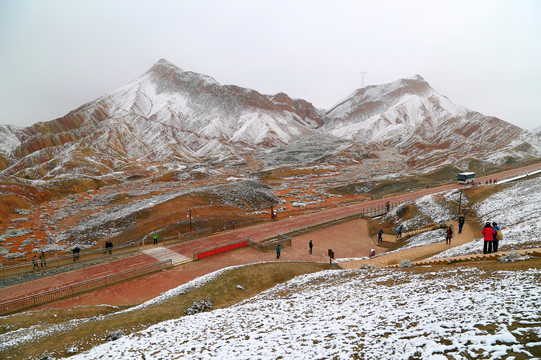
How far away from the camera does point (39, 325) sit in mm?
15484

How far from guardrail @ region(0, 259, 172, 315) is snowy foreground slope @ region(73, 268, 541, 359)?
461 inches

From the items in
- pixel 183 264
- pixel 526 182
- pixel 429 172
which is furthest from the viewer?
pixel 429 172

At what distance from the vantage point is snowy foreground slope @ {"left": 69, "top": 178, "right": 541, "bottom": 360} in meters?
7.32

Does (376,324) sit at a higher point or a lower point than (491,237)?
lower

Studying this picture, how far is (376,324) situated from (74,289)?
71.6 feet

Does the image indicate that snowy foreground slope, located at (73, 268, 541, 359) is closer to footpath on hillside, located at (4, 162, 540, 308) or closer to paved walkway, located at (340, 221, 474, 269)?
paved walkway, located at (340, 221, 474, 269)

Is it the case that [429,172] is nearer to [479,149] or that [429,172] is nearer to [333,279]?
[479,149]

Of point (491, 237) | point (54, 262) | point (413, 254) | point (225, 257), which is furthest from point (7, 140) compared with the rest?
point (491, 237)

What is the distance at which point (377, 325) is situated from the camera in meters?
9.55

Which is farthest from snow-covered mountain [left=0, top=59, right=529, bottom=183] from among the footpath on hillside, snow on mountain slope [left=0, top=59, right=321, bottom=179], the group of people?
the group of people

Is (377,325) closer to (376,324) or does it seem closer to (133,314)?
(376,324)

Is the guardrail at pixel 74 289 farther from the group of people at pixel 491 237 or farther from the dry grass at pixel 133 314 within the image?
the group of people at pixel 491 237

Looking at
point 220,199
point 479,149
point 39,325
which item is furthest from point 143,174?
point 479,149

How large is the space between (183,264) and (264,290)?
10679 millimetres
